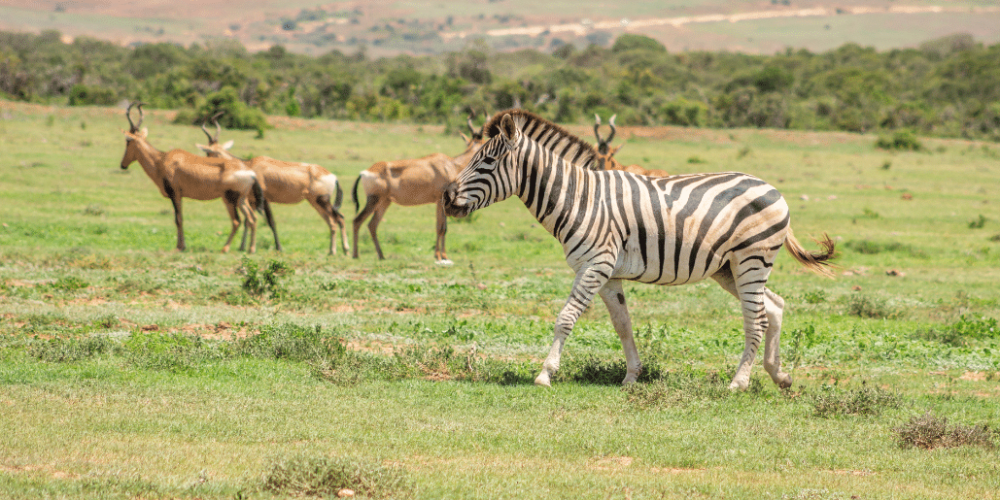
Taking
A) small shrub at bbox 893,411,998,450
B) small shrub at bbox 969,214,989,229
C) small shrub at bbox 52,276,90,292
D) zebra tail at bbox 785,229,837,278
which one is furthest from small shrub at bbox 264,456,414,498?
small shrub at bbox 969,214,989,229

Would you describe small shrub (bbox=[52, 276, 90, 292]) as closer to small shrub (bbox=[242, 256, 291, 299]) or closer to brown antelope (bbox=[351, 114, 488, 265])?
small shrub (bbox=[242, 256, 291, 299])

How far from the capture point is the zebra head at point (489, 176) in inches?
353

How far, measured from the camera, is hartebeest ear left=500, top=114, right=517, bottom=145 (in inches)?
350

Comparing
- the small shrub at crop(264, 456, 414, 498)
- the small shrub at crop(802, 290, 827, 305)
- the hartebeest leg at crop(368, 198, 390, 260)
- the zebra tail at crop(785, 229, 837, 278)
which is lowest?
the small shrub at crop(802, 290, 827, 305)

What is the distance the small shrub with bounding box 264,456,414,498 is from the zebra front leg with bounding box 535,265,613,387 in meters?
3.16

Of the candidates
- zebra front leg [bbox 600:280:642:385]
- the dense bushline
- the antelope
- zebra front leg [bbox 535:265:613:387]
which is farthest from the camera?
the dense bushline

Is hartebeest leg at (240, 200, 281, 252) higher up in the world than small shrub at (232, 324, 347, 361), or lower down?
lower down

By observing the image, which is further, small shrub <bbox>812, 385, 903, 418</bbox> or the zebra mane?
the zebra mane

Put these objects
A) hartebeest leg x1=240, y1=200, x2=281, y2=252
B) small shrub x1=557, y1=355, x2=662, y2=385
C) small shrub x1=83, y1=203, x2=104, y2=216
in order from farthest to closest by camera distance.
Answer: small shrub x1=83, y1=203, x2=104, y2=216
hartebeest leg x1=240, y1=200, x2=281, y2=252
small shrub x1=557, y1=355, x2=662, y2=385

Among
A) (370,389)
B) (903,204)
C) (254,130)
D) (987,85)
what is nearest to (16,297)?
(370,389)

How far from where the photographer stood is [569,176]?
911 cm

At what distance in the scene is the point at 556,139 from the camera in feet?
30.7

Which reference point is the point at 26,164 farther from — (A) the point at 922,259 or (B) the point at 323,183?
(A) the point at 922,259

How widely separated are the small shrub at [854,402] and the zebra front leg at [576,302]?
217 cm
